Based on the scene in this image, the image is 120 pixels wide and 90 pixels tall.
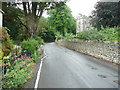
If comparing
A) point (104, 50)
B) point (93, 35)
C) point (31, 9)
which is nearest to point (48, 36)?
point (31, 9)

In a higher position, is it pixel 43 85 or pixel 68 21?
pixel 68 21

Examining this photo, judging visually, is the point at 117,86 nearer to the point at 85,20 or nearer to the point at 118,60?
the point at 118,60

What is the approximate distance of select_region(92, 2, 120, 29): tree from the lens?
18906mm

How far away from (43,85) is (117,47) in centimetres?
816

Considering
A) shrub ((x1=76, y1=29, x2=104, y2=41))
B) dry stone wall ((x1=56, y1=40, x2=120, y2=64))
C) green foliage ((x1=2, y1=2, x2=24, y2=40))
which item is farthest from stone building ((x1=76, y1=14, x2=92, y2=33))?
green foliage ((x1=2, y1=2, x2=24, y2=40))

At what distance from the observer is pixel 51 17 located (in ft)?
150

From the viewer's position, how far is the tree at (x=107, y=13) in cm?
1891

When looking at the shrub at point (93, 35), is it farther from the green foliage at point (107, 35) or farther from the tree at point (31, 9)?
the tree at point (31, 9)

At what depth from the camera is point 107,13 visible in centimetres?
1925

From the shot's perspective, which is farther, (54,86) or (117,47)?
(117,47)

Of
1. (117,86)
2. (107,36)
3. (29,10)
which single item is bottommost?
(117,86)

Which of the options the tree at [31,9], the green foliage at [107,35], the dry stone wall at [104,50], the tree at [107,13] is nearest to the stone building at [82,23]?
the tree at [107,13]

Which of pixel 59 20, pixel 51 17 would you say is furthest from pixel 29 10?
pixel 51 17

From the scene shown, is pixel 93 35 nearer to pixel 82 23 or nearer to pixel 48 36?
pixel 82 23
